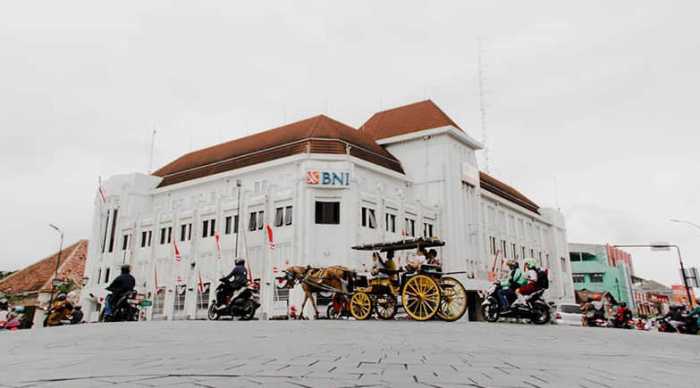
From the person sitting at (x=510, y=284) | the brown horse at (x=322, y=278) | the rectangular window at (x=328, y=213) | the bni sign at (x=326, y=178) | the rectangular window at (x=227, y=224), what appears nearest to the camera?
the person sitting at (x=510, y=284)

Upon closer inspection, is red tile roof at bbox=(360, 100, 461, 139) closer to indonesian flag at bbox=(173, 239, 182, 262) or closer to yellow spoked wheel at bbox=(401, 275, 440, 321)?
indonesian flag at bbox=(173, 239, 182, 262)

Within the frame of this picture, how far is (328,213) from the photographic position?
123ft

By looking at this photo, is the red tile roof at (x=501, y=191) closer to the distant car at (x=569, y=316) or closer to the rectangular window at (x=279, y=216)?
the rectangular window at (x=279, y=216)

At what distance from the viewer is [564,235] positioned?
7656cm

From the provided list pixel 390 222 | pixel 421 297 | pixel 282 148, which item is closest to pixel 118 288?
pixel 421 297

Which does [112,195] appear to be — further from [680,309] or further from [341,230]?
[680,309]

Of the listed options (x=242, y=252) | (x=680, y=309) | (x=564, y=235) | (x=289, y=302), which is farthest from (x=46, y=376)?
(x=564, y=235)

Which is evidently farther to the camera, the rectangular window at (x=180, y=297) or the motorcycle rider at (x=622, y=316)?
the rectangular window at (x=180, y=297)

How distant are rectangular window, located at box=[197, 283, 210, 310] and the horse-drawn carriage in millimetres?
29300

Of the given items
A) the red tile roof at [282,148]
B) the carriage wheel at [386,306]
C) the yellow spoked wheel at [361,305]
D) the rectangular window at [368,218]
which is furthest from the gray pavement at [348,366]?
the red tile roof at [282,148]

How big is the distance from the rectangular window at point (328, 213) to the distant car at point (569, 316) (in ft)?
60.5

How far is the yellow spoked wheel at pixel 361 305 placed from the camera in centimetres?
1483

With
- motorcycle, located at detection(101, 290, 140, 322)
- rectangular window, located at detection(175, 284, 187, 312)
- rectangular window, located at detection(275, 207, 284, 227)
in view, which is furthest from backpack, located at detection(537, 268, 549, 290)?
rectangular window, located at detection(175, 284, 187, 312)

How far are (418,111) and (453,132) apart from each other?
649 centimetres
